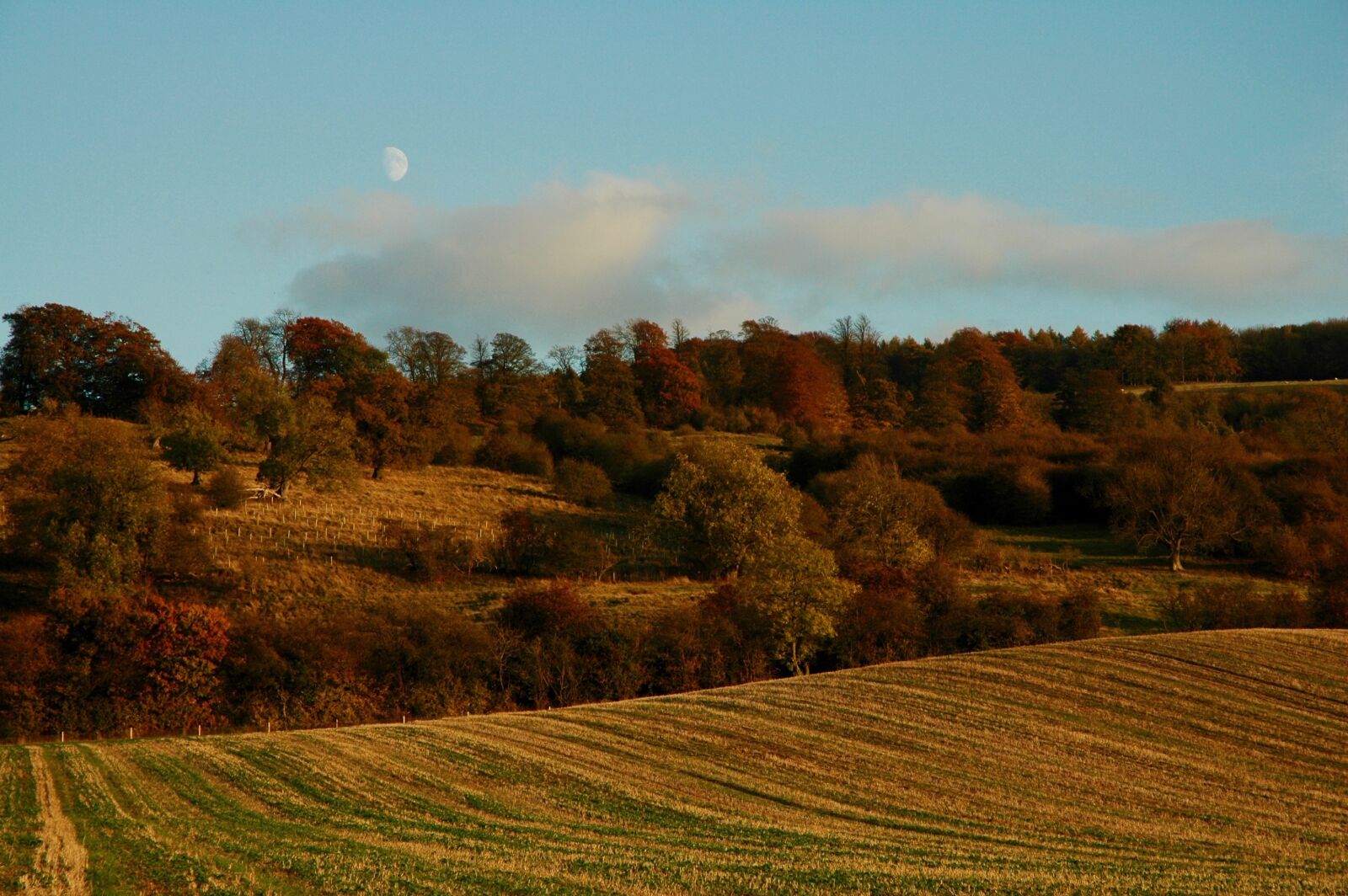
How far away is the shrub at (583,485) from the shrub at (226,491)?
75.9 ft

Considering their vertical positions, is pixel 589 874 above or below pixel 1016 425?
below

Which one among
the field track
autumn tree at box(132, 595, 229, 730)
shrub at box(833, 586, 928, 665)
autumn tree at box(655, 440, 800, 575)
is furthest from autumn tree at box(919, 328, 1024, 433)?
autumn tree at box(132, 595, 229, 730)

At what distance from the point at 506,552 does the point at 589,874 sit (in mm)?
47567

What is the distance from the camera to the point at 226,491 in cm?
6506

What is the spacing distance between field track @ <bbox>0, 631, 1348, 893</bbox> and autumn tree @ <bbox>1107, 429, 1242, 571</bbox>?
34791 millimetres

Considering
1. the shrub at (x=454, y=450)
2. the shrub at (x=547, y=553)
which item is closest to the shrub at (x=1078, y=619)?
the shrub at (x=547, y=553)

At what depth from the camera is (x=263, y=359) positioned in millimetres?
110188

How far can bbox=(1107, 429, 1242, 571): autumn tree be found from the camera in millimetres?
70500

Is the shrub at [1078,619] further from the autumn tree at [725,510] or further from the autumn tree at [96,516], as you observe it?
the autumn tree at [96,516]

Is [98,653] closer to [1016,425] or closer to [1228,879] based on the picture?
[1228,879]

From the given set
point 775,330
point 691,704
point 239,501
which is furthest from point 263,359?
point 691,704

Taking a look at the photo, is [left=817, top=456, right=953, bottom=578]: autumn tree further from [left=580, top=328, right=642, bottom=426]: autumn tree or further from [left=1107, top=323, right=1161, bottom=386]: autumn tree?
[left=1107, top=323, right=1161, bottom=386]: autumn tree

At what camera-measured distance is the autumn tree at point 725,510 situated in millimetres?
64188

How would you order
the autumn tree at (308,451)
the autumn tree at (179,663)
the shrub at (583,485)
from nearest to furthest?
the autumn tree at (179,663), the autumn tree at (308,451), the shrub at (583,485)
